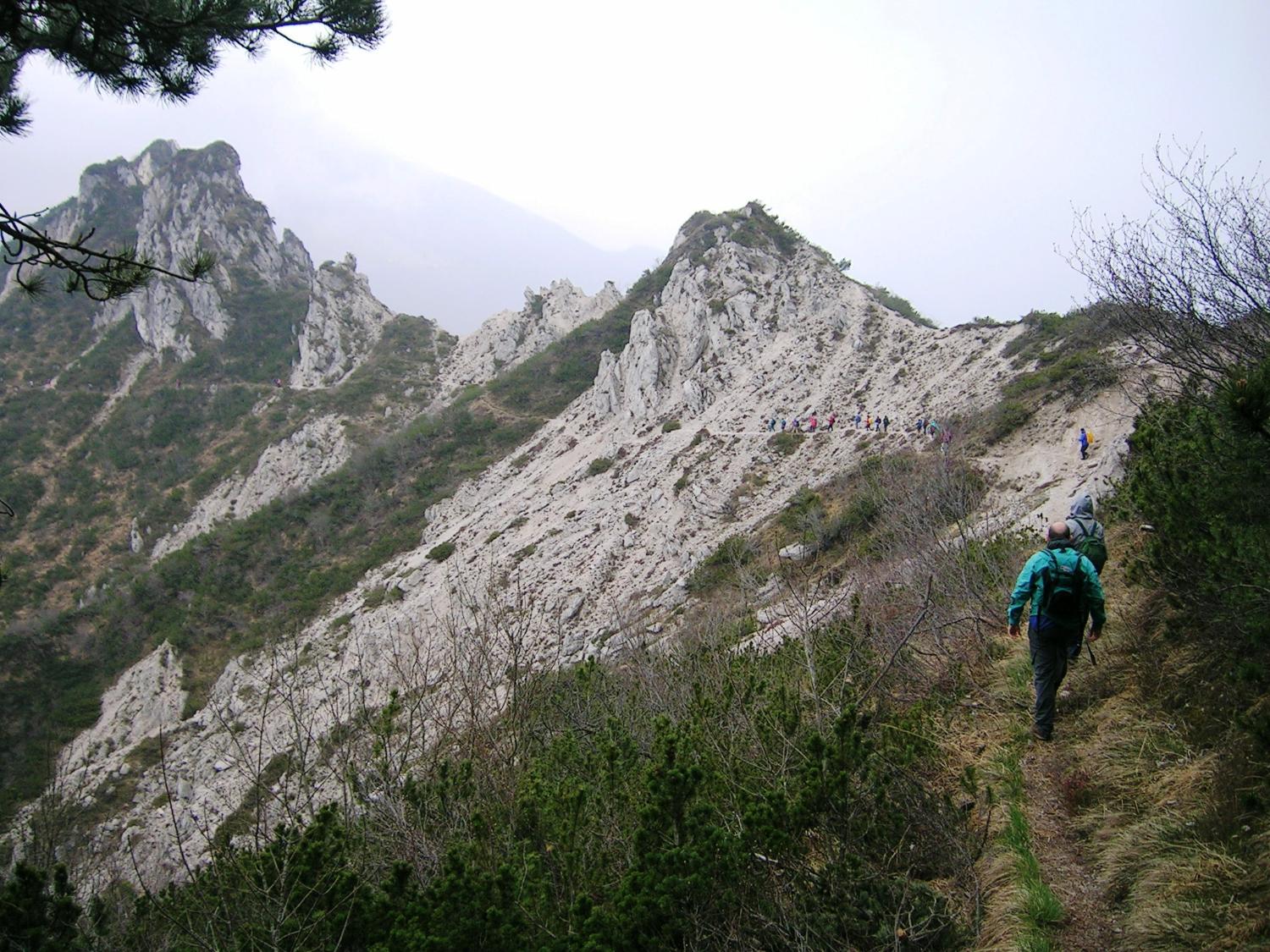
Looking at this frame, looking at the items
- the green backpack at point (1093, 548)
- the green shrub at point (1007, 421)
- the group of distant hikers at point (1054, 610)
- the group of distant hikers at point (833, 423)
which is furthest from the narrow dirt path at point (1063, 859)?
the group of distant hikers at point (833, 423)

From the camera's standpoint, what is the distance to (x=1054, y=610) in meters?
4.04

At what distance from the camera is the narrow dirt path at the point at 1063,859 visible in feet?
8.55

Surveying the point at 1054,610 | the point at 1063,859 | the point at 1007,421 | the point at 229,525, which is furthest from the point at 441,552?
the point at 1063,859

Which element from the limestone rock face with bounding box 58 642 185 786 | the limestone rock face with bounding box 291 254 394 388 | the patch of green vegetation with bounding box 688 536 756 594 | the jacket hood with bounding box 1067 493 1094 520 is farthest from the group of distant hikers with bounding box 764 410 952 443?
the limestone rock face with bounding box 291 254 394 388

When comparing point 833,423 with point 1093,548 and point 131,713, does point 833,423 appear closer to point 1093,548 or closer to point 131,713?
point 1093,548

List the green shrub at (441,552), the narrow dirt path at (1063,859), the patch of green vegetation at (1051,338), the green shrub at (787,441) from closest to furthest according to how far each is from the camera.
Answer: the narrow dirt path at (1063,859) < the patch of green vegetation at (1051,338) < the green shrub at (787,441) < the green shrub at (441,552)

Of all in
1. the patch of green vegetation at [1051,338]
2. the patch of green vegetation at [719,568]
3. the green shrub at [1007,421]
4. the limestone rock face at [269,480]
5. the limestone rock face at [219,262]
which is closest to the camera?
the patch of green vegetation at [719,568]

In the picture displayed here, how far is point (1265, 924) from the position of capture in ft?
6.83

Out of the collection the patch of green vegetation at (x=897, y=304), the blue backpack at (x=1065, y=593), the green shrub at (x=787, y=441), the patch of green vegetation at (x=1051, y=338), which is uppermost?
the patch of green vegetation at (x=897, y=304)

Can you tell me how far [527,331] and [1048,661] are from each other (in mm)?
42136

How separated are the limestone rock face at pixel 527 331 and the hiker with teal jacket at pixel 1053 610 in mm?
38833

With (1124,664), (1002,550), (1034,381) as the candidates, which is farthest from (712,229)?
(1124,664)

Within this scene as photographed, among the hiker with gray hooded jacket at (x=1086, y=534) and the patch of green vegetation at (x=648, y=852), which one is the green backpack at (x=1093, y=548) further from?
the patch of green vegetation at (x=648, y=852)

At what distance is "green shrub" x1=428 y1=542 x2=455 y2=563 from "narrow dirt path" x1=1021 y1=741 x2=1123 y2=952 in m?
21.0
